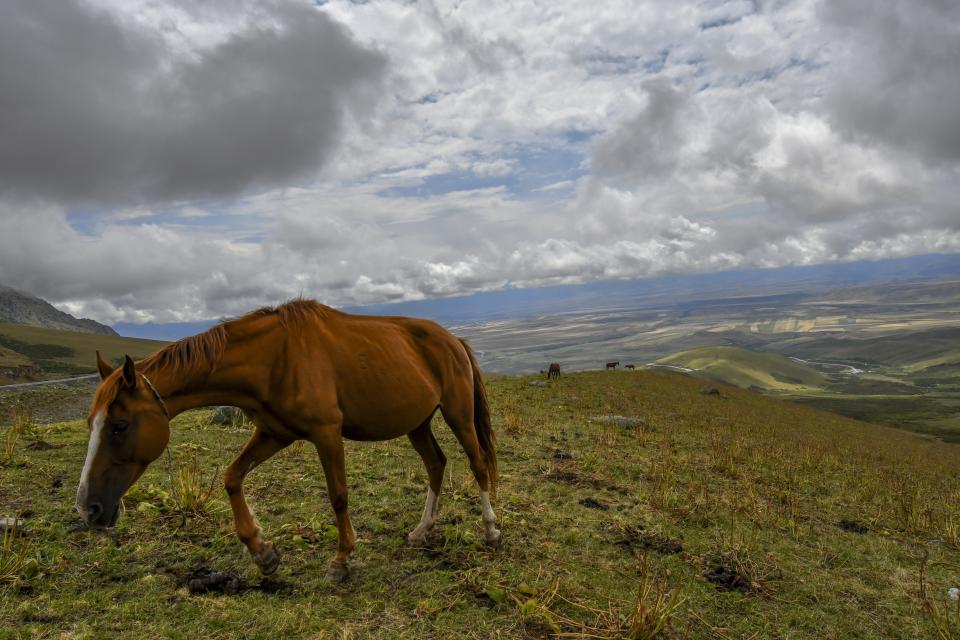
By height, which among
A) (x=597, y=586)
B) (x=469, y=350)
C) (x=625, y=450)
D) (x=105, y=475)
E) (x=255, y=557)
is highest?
(x=469, y=350)

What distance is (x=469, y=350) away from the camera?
654cm

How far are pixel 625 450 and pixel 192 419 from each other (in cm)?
1130

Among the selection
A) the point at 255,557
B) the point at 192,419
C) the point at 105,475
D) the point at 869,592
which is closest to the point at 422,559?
the point at 255,557

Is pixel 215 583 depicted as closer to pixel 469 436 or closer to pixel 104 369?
pixel 104 369

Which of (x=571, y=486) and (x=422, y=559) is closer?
(x=422, y=559)

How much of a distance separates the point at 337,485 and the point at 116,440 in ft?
6.24

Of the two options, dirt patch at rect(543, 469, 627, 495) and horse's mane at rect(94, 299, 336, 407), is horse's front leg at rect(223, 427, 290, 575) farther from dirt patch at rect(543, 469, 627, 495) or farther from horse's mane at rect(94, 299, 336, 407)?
dirt patch at rect(543, 469, 627, 495)

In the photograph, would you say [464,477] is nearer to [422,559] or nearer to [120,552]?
[422,559]

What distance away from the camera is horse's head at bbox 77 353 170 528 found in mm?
3971

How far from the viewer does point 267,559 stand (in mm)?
4676

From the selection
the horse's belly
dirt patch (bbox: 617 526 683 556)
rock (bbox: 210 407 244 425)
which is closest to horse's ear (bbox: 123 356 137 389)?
the horse's belly

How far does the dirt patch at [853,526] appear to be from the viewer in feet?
24.0

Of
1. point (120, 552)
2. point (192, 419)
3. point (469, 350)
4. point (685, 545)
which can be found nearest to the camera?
point (120, 552)

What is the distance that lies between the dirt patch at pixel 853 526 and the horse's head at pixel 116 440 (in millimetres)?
9152
